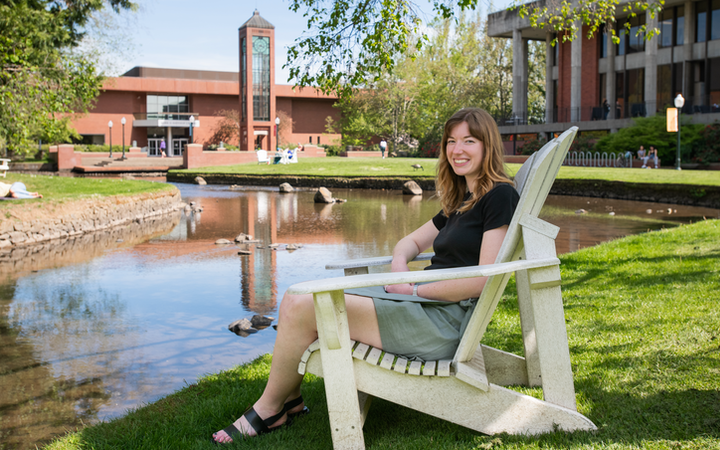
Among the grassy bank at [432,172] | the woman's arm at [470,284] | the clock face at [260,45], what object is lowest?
the woman's arm at [470,284]

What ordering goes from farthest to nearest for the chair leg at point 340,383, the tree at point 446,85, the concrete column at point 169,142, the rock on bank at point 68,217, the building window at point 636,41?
the concrete column at point 169,142 → the tree at point 446,85 → the building window at point 636,41 → the rock on bank at point 68,217 → the chair leg at point 340,383

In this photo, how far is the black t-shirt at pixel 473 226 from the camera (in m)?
2.64

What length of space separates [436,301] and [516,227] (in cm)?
46

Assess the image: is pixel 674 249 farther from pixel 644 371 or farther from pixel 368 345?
pixel 368 345

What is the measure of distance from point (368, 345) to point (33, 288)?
573 cm

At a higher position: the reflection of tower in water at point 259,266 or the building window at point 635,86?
the building window at point 635,86

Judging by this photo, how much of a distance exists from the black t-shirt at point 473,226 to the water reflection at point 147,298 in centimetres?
209

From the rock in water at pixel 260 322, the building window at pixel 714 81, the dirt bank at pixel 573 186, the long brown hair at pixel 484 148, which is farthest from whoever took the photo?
the building window at pixel 714 81

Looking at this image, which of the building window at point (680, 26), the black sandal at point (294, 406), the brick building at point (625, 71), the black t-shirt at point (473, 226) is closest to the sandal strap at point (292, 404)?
the black sandal at point (294, 406)

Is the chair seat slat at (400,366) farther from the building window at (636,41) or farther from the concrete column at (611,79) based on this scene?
the building window at (636,41)

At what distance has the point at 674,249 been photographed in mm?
6785

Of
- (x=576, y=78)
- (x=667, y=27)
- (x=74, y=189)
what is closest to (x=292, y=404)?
(x=74, y=189)

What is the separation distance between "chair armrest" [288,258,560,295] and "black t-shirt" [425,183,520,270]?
0.33 metres

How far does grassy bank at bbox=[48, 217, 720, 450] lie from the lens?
2.52 m
